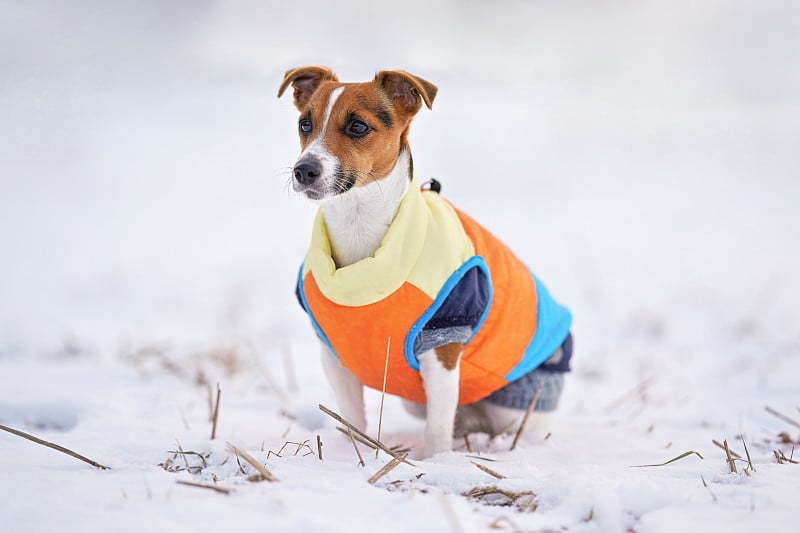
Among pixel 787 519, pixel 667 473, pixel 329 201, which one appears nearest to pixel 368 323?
pixel 329 201

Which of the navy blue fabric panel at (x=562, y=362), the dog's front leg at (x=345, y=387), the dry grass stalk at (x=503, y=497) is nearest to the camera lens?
the dry grass stalk at (x=503, y=497)

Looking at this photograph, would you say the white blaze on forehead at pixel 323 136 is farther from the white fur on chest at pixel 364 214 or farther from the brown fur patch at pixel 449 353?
the brown fur patch at pixel 449 353

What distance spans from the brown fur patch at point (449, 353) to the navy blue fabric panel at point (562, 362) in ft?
2.88

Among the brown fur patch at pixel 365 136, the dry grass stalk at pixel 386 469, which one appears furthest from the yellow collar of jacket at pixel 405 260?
the dry grass stalk at pixel 386 469

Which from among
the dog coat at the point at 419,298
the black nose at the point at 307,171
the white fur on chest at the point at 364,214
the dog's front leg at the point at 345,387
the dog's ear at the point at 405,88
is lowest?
the dog's front leg at the point at 345,387

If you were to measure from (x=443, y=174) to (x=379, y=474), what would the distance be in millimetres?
9025

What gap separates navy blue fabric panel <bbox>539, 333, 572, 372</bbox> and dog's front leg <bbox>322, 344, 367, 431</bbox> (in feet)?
3.49

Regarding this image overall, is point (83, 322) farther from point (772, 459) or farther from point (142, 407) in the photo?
point (772, 459)

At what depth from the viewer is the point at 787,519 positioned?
173 cm

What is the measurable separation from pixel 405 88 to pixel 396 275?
39.3 inches

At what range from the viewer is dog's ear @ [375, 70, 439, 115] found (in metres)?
3.13

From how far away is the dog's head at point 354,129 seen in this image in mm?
2887

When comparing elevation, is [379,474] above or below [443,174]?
below

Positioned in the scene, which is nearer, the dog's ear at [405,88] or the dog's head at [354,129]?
the dog's head at [354,129]
